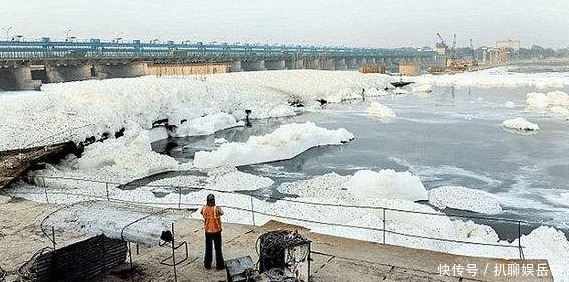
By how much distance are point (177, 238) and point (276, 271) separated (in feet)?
10.9

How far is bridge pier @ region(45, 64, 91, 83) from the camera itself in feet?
144

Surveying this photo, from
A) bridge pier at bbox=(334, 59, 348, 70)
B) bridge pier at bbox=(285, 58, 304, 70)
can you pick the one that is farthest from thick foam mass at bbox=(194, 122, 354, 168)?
bridge pier at bbox=(334, 59, 348, 70)

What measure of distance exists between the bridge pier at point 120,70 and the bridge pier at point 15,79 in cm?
1176

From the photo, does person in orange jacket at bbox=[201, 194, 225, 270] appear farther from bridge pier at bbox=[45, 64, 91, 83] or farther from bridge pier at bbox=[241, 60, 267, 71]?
bridge pier at bbox=[241, 60, 267, 71]

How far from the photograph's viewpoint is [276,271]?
6.59 meters

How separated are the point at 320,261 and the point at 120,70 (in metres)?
46.4

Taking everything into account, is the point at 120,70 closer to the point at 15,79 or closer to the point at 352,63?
the point at 15,79

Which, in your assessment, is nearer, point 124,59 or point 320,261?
point 320,261

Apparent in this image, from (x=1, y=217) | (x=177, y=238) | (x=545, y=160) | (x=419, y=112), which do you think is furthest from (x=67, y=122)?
(x=419, y=112)

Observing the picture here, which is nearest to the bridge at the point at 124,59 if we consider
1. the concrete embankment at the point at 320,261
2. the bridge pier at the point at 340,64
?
the bridge pier at the point at 340,64

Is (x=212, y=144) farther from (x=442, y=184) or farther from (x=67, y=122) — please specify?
(x=442, y=184)

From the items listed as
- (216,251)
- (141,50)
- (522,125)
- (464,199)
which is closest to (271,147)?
(464,199)

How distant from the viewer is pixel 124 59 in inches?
1984

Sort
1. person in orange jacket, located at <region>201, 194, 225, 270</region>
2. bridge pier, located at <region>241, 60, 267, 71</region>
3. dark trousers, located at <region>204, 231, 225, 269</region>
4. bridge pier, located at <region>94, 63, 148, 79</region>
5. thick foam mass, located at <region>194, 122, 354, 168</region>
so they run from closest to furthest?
person in orange jacket, located at <region>201, 194, 225, 270</region> → dark trousers, located at <region>204, 231, 225, 269</region> → thick foam mass, located at <region>194, 122, 354, 168</region> → bridge pier, located at <region>94, 63, 148, 79</region> → bridge pier, located at <region>241, 60, 267, 71</region>
